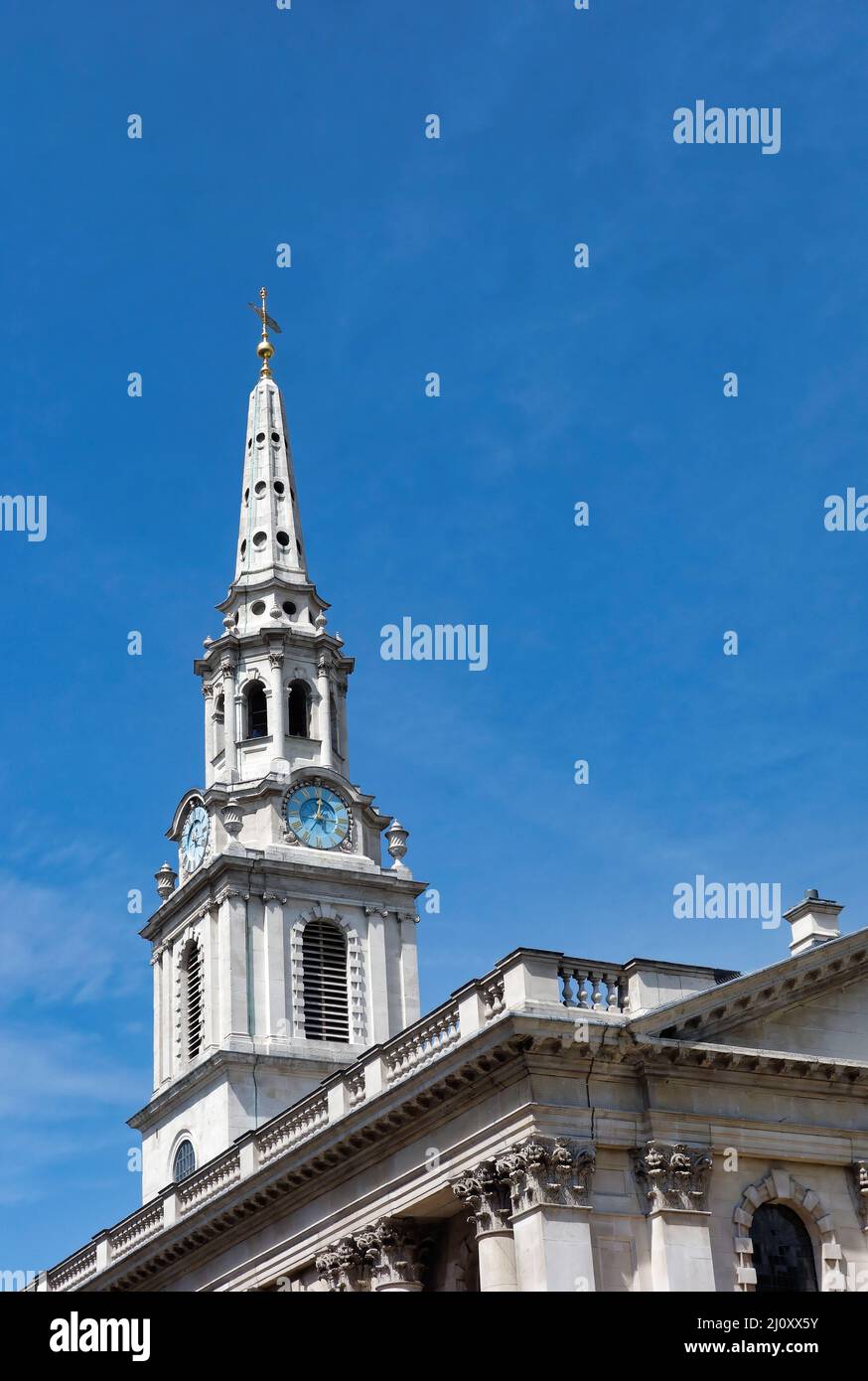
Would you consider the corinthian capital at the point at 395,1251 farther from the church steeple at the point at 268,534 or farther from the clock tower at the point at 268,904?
the church steeple at the point at 268,534

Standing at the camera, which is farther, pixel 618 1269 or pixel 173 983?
pixel 173 983

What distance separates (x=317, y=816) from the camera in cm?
6306

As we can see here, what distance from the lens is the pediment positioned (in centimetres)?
3609

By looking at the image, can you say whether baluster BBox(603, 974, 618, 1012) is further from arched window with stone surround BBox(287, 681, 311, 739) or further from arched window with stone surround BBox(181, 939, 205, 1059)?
arched window with stone surround BBox(287, 681, 311, 739)

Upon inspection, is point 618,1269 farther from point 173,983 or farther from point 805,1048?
point 173,983

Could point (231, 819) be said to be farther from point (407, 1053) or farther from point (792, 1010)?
point (792, 1010)

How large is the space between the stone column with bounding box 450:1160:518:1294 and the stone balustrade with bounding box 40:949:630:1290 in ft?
7.63

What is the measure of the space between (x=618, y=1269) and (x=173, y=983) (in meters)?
31.4

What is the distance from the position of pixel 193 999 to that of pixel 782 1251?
2949 centimetres

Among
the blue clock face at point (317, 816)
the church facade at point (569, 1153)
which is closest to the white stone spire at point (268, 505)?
the blue clock face at point (317, 816)

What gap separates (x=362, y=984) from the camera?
200 ft

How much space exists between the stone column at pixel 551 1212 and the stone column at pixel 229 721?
104ft
